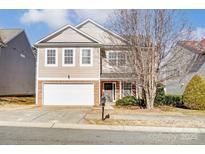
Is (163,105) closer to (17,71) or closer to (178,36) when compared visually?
(178,36)

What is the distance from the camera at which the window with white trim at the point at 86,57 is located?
24.2 meters

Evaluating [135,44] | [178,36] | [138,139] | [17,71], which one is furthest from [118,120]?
[17,71]

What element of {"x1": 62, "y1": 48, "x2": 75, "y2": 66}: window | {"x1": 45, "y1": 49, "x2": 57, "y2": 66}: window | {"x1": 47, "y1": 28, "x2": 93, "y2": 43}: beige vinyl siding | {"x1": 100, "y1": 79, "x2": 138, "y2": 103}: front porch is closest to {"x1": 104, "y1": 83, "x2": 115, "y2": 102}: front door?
{"x1": 100, "y1": 79, "x2": 138, "y2": 103}: front porch

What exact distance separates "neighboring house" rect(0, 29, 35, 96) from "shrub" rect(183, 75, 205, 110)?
19993mm

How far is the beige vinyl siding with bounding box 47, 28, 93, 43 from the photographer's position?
24.5 metres

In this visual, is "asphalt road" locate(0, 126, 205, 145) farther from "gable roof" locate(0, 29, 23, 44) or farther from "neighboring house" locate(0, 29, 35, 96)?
"gable roof" locate(0, 29, 23, 44)

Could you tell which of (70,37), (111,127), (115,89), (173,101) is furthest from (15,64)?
(111,127)

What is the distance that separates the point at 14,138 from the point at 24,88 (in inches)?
1129

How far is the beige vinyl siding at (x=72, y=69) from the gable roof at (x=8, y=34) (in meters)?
8.98

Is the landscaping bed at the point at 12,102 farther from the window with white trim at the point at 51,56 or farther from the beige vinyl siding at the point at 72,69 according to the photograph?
the window with white trim at the point at 51,56

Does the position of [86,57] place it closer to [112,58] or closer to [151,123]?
[112,58]

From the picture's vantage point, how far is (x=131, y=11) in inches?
784

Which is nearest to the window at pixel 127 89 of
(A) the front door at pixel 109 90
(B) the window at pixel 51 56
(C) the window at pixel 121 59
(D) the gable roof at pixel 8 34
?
(A) the front door at pixel 109 90
